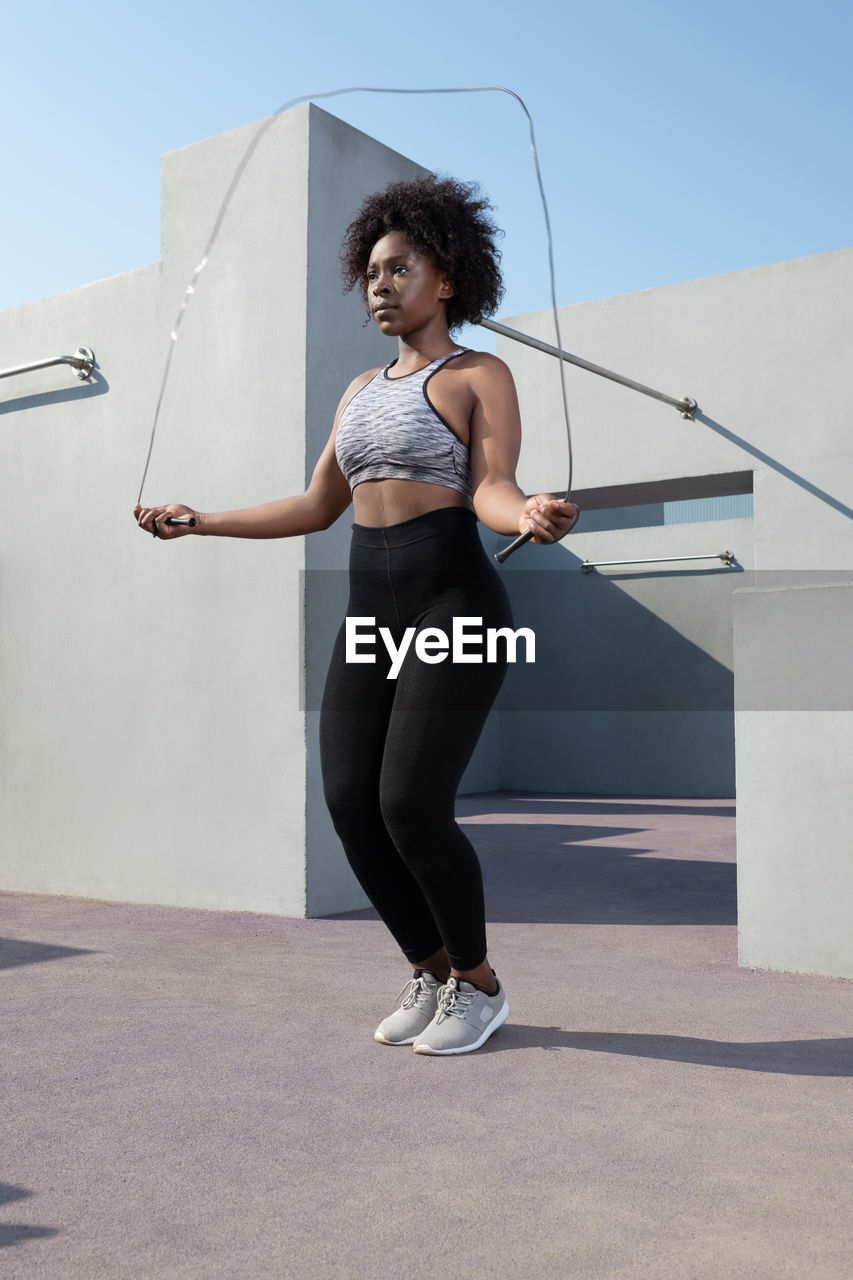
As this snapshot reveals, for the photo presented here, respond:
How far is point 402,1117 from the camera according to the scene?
6.09 feet

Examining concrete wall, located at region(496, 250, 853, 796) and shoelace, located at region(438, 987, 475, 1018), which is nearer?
shoelace, located at region(438, 987, 475, 1018)

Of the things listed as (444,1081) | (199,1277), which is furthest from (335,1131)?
(199,1277)

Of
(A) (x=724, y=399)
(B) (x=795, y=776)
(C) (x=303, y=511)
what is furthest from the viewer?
(A) (x=724, y=399)

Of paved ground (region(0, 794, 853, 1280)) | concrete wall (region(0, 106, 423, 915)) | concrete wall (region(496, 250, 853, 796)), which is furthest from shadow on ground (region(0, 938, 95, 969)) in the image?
concrete wall (region(496, 250, 853, 796))

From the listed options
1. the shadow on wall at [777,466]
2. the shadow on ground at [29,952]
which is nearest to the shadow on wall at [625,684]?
the shadow on wall at [777,466]

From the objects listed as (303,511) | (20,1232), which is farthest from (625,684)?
(20,1232)

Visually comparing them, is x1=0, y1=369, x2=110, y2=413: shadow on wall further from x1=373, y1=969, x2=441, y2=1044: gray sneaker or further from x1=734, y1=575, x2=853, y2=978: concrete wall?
x1=373, y1=969, x2=441, y2=1044: gray sneaker

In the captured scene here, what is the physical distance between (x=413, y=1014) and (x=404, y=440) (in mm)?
1128

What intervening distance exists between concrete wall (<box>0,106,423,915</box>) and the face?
152 centimetres

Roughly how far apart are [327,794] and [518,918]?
1.78m

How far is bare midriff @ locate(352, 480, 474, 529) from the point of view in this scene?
2.26m

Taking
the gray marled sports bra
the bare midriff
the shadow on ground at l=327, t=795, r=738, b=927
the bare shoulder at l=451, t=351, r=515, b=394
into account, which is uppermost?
the bare shoulder at l=451, t=351, r=515, b=394

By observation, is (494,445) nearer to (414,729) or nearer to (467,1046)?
(414,729)

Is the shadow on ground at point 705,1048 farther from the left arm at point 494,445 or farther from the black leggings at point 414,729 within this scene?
the left arm at point 494,445
